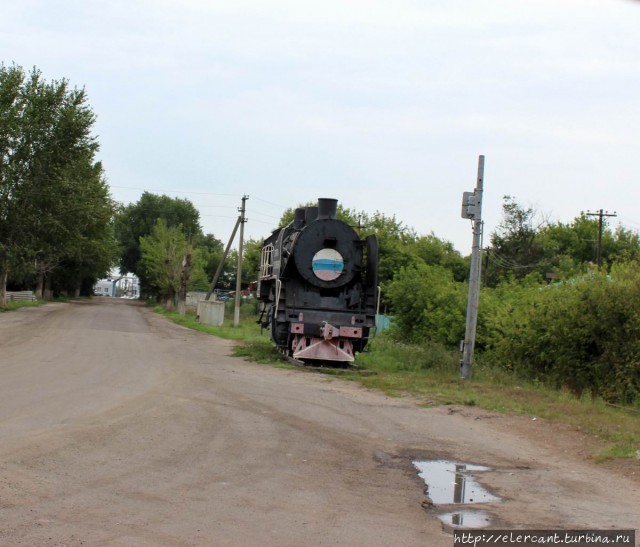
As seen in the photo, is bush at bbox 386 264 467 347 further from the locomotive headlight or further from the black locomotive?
the locomotive headlight

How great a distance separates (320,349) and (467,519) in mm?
14140

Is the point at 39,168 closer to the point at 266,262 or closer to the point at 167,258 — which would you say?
the point at 167,258

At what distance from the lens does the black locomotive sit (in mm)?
20625

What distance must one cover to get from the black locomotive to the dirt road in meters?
4.74

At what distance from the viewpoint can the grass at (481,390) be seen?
1200 cm

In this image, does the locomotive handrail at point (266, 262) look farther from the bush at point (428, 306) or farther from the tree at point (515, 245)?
the tree at point (515, 245)

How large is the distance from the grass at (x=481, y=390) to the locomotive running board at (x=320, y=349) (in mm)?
550

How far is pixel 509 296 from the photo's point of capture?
23719 mm

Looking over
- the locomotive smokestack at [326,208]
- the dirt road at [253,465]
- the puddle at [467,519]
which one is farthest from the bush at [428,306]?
the puddle at [467,519]

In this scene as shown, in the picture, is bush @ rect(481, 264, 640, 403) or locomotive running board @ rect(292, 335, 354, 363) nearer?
bush @ rect(481, 264, 640, 403)

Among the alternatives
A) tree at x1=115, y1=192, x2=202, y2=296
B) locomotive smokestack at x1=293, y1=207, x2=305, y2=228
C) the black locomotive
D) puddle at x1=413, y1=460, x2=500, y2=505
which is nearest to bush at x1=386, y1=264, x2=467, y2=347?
the black locomotive

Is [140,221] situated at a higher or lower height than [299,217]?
higher

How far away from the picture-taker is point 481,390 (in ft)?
54.7

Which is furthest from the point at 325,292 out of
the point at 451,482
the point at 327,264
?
the point at 451,482
